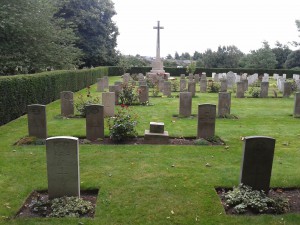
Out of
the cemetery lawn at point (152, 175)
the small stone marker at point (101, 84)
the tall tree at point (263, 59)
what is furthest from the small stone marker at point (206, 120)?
the tall tree at point (263, 59)

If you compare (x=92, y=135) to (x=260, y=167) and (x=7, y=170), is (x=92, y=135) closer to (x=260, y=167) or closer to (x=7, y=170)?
(x=7, y=170)

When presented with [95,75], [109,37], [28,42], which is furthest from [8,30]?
[109,37]

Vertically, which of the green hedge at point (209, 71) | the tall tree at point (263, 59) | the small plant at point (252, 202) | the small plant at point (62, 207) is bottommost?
the small plant at point (62, 207)

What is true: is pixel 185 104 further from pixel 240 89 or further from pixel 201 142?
pixel 240 89

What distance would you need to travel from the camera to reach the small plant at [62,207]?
5.45m

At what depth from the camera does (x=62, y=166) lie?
5730 millimetres

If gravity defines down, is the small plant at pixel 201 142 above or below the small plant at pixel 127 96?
below

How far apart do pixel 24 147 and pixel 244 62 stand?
5659 centimetres

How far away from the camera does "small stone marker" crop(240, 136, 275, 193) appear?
5859mm

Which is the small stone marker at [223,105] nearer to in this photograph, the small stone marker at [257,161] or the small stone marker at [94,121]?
the small stone marker at [94,121]

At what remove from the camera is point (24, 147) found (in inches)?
364

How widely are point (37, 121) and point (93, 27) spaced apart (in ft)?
116

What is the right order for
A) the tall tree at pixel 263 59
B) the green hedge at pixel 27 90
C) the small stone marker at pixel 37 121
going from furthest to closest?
the tall tree at pixel 263 59
the green hedge at pixel 27 90
the small stone marker at pixel 37 121

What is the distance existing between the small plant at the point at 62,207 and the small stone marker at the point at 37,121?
4.34 m
